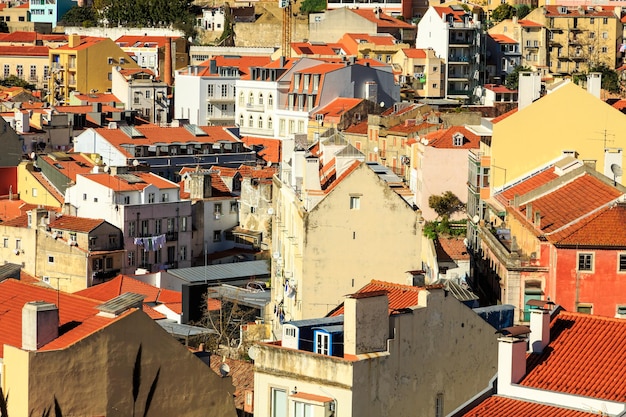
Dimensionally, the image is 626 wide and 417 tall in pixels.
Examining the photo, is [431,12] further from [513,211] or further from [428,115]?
[513,211]

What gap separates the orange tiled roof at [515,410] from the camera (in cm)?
2398

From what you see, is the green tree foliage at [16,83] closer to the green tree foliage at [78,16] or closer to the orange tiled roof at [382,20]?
the orange tiled roof at [382,20]

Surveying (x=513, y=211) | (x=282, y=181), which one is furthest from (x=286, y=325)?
(x=282, y=181)

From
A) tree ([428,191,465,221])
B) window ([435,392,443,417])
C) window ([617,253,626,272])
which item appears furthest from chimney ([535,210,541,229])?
tree ([428,191,465,221])

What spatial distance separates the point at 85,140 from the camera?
278ft

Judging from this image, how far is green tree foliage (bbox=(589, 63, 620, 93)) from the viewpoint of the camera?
10419 centimetres

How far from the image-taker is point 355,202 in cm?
4016

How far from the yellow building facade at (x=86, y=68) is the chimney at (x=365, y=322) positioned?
302 feet

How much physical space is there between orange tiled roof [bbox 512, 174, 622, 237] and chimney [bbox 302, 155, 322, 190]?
4.48 metres

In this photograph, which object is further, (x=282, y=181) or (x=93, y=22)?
(x=93, y=22)

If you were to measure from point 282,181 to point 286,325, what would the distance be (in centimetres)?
2248

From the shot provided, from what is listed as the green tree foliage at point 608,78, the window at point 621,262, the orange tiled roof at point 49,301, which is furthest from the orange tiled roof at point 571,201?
the green tree foliage at point 608,78

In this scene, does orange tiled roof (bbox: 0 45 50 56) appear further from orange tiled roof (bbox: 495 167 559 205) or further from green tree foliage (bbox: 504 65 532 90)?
orange tiled roof (bbox: 495 167 559 205)

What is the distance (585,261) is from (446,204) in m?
20.5
